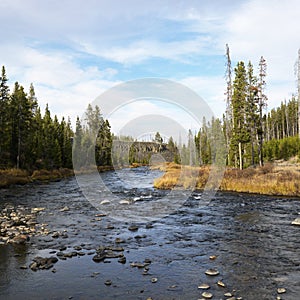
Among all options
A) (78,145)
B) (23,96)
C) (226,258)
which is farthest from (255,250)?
(78,145)

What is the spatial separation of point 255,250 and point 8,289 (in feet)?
24.9

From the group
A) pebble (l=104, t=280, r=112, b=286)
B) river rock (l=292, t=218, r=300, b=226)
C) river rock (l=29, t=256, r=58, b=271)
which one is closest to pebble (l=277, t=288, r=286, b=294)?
pebble (l=104, t=280, r=112, b=286)

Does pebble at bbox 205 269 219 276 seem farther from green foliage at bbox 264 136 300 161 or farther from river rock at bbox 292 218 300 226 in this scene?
green foliage at bbox 264 136 300 161

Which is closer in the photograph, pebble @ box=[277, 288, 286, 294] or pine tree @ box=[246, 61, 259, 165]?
pebble @ box=[277, 288, 286, 294]

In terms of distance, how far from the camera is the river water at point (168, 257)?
7.66 meters

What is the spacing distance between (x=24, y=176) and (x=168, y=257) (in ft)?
115

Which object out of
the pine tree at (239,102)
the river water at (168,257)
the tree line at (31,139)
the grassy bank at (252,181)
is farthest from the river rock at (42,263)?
the tree line at (31,139)

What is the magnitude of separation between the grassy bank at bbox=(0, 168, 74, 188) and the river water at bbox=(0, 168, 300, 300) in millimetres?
19626

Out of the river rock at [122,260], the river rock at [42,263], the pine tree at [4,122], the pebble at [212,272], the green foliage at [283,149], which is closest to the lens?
the pebble at [212,272]

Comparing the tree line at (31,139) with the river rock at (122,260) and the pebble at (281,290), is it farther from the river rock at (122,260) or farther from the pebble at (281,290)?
the pebble at (281,290)

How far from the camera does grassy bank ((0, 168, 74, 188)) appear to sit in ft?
115

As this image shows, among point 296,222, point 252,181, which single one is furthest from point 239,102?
point 296,222

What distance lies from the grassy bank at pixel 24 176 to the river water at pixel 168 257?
1963cm

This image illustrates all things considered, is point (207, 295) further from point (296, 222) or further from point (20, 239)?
point (296, 222)
